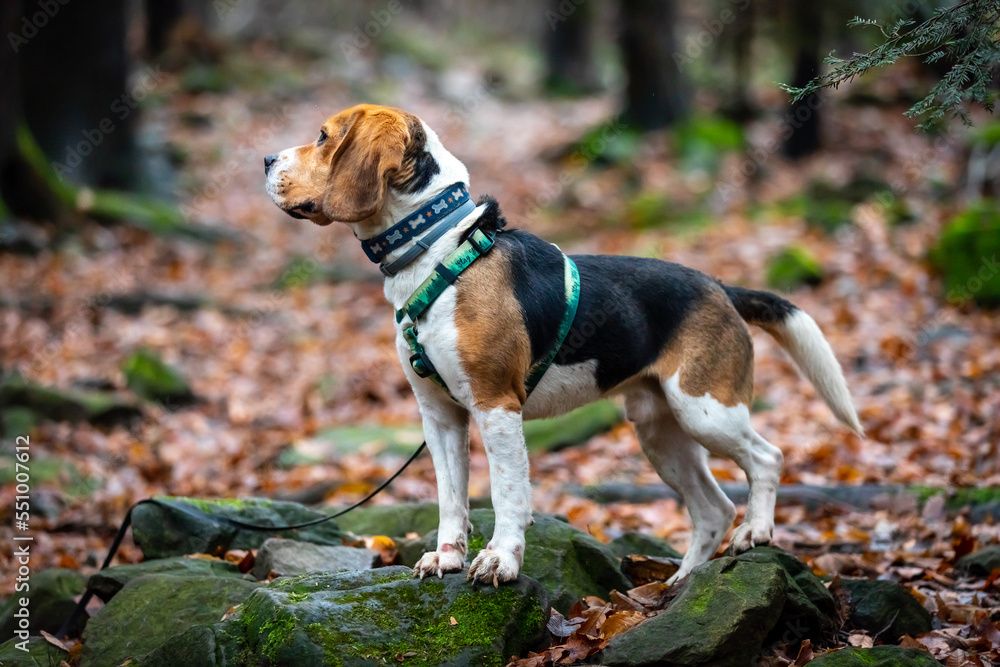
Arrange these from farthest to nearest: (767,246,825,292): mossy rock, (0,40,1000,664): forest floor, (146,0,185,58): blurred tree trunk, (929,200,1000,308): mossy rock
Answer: (146,0,185,58): blurred tree trunk, (767,246,825,292): mossy rock, (929,200,1000,308): mossy rock, (0,40,1000,664): forest floor

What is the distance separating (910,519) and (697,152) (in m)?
11.0

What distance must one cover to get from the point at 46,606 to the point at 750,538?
4.04m

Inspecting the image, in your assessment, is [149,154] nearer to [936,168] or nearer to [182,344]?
[182,344]

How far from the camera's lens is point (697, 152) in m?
16.2

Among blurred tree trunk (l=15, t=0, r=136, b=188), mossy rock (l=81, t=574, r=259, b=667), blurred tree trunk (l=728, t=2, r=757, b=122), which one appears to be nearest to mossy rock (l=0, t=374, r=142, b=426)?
mossy rock (l=81, t=574, r=259, b=667)

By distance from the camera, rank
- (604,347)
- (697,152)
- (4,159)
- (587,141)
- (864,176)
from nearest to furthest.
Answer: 1. (604,347)
2. (4,159)
3. (864,176)
4. (697,152)
5. (587,141)

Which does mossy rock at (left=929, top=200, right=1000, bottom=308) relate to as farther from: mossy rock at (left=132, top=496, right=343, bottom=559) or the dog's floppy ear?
the dog's floppy ear

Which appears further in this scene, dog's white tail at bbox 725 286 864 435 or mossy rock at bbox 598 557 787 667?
dog's white tail at bbox 725 286 864 435

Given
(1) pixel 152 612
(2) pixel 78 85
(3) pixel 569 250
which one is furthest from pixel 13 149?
(1) pixel 152 612

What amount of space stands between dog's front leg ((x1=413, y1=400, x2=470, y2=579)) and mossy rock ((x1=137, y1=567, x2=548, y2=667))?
0.28 feet

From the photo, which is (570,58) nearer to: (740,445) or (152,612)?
(740,445)

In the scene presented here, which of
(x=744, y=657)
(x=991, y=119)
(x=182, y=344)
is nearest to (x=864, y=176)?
(x=991, y=119)

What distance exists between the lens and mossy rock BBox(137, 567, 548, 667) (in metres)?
3.71

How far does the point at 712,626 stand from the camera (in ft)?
12.3
